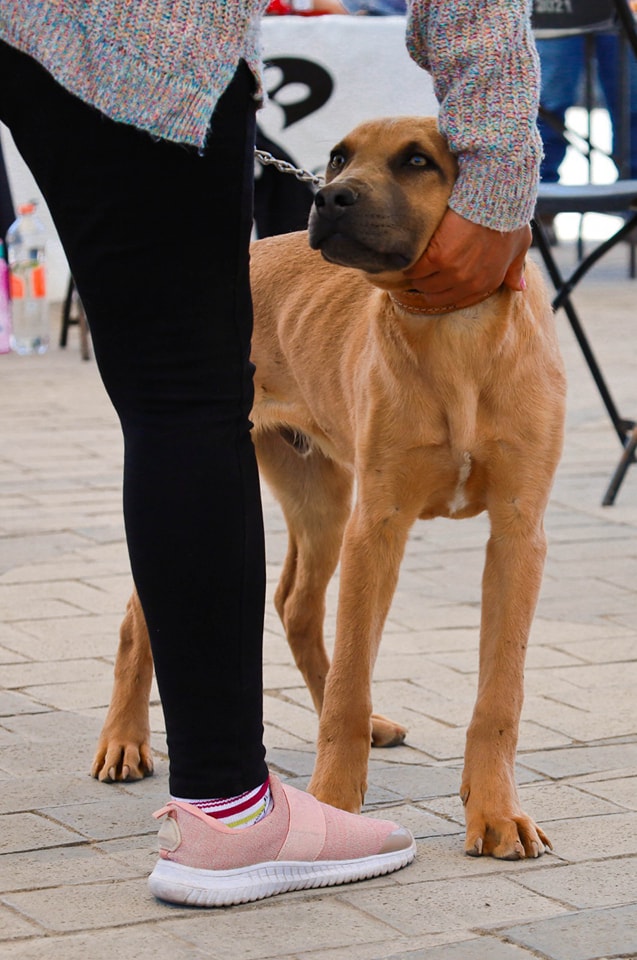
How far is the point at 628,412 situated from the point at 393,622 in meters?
3.10

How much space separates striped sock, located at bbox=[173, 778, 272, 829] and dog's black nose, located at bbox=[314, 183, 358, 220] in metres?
0.90

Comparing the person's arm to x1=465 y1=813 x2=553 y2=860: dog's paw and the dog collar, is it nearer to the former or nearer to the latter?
the dog collar

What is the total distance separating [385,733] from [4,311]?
19.2 ft

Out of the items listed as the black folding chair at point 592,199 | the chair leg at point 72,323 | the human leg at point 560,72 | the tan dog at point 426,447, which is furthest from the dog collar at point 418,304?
the human leg at point 560,72

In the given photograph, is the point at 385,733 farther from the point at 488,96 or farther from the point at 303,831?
the point at 488,96

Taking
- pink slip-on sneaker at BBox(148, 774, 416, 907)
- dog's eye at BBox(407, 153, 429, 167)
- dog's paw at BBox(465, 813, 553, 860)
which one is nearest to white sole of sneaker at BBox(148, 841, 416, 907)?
pink slip-on sneaker at BBox(148, 774, 416, 907)

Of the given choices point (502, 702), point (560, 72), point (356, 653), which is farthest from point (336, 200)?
point (560, 72)

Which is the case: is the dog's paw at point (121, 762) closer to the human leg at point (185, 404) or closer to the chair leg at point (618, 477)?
the human leg at point (185, 404)

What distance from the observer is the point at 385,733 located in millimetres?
3064

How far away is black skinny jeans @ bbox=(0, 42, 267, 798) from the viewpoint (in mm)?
2016

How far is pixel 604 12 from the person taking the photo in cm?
545

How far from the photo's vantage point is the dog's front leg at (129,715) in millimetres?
2875

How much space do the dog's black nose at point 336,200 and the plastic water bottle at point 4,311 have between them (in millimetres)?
5737

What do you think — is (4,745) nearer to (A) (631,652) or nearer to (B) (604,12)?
(A) (631,652)
